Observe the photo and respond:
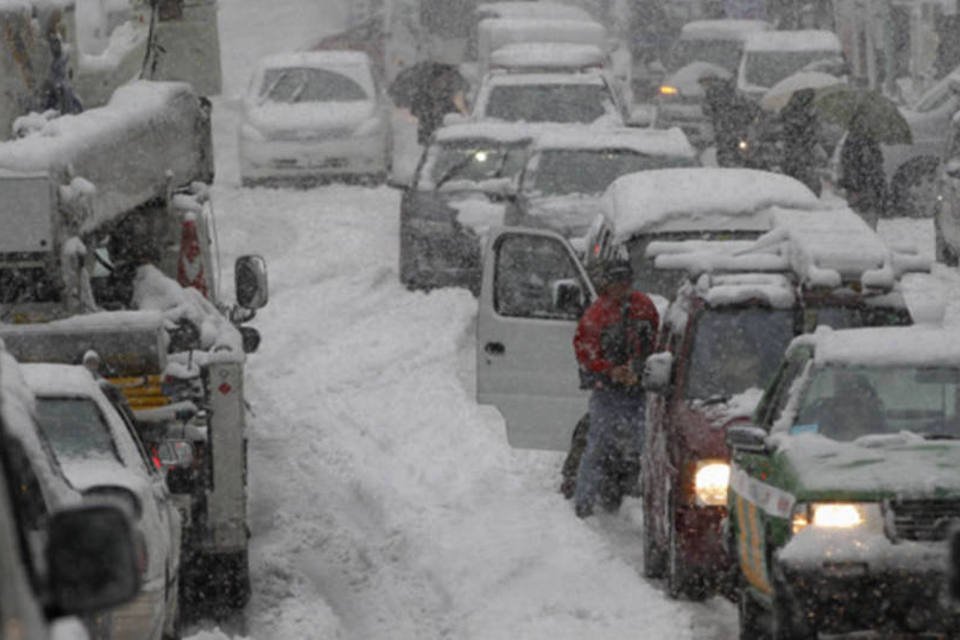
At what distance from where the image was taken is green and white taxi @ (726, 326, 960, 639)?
28.1 ft

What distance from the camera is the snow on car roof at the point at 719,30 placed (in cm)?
3988

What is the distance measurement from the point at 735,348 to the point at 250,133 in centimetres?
1949

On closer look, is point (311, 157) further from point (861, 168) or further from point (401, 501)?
point (401, 501)

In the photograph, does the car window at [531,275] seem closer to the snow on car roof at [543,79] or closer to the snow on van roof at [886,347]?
the snow on van roof at [886,347]

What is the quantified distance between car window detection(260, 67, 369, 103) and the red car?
65.4 feet

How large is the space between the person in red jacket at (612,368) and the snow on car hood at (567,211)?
404cm

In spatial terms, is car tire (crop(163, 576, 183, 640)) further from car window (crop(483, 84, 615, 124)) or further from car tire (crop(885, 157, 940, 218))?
car tire (crop(885, 157, 940, 218))

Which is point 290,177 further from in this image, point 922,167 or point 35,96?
point 35,96

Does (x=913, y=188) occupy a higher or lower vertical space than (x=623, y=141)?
lower

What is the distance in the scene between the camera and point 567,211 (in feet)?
59.9

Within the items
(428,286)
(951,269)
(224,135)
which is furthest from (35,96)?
(224,135)

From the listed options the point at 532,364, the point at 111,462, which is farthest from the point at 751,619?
the point at 532,364

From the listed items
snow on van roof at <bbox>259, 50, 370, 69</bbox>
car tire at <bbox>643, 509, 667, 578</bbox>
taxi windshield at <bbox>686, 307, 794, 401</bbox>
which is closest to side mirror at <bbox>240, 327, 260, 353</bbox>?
car tire at <bbox>643, 509, 667, 578</bbox>

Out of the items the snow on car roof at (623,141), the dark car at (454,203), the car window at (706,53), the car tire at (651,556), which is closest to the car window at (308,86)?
the dark car at (454,203)
